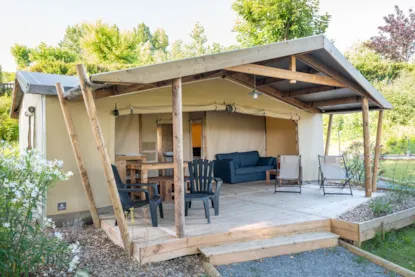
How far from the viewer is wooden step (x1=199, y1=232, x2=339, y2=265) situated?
359cm

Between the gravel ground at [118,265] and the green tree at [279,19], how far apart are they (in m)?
14.2

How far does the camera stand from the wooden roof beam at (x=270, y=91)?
7.12 metres

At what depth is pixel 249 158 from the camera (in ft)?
31.0

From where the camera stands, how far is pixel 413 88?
650 inches

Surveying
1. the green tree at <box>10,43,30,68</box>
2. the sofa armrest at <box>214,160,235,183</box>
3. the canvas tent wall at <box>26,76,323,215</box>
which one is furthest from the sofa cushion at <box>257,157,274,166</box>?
the green tree at <box>10,43,30,68</box>

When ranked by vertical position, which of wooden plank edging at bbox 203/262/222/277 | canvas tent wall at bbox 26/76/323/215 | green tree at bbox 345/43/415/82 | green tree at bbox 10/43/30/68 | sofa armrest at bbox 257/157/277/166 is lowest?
wooden plank edging at bbox 203/262/222/277

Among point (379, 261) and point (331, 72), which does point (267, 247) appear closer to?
point (379, 261)

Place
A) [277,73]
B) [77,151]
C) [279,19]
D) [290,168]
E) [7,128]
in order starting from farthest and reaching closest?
[279,19] < [7,128] < [290,168] < [277,73] < [77,151]

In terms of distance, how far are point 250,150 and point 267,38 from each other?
8641 millimetres

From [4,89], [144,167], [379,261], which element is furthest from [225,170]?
[4,89]

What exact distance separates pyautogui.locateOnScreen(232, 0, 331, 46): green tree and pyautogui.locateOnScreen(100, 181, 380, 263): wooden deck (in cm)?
1136

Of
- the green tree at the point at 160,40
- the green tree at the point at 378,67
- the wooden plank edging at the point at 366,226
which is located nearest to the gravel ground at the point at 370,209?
the wooden plank edging at the point at 366,226

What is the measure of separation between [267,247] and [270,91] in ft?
15.9

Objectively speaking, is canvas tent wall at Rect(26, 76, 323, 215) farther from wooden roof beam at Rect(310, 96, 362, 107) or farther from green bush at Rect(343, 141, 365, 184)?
green bush at Rect(343, 141, 365, 184)
